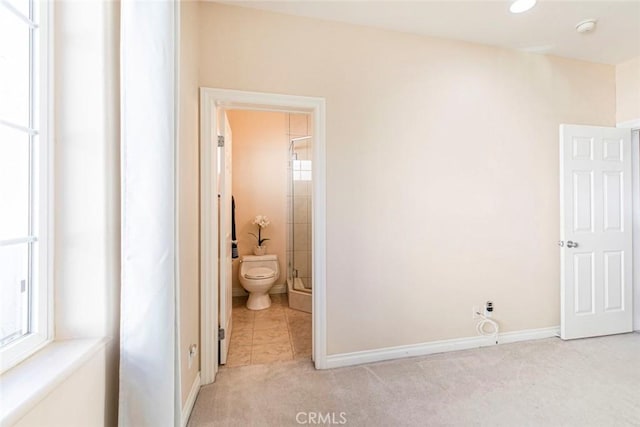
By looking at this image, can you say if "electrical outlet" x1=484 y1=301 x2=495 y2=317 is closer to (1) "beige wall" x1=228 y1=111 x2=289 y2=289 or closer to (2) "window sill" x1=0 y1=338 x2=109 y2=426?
(1) "beige wall" x1=228 y1=111 x2=289 y2=289

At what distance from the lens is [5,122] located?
751 mm

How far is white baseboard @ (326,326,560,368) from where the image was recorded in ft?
6.84

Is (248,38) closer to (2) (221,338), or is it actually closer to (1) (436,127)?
(1) (436,127)

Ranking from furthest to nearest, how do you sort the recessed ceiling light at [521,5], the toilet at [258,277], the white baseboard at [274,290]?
the white baseboard at [274,290] → the toilet at [258,277] → the recessed ceiling light at [521,5]

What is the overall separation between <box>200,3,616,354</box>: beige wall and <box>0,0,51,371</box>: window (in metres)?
1.11

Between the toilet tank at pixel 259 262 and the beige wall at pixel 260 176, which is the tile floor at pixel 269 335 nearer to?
the toilet tank at pixel 259 262

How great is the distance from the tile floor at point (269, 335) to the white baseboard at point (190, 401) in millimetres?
325

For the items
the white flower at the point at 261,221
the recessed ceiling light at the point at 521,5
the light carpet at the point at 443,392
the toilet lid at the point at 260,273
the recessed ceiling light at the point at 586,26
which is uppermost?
the recessed ceiling light at the point at 586,26

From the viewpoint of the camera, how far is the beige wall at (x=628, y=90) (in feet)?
8.46

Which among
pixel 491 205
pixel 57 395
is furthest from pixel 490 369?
pixel 57 395

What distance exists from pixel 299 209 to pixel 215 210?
6.60ft

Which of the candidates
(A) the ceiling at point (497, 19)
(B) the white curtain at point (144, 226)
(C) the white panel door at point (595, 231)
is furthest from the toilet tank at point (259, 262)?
(C) the white panel door at point (595, 231)

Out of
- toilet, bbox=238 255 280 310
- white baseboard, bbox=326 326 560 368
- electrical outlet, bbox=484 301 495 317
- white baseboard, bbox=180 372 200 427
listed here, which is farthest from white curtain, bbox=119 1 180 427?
electrical outlet, bbox=484 301 495 317

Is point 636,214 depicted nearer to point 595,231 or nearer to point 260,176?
point 595,231
